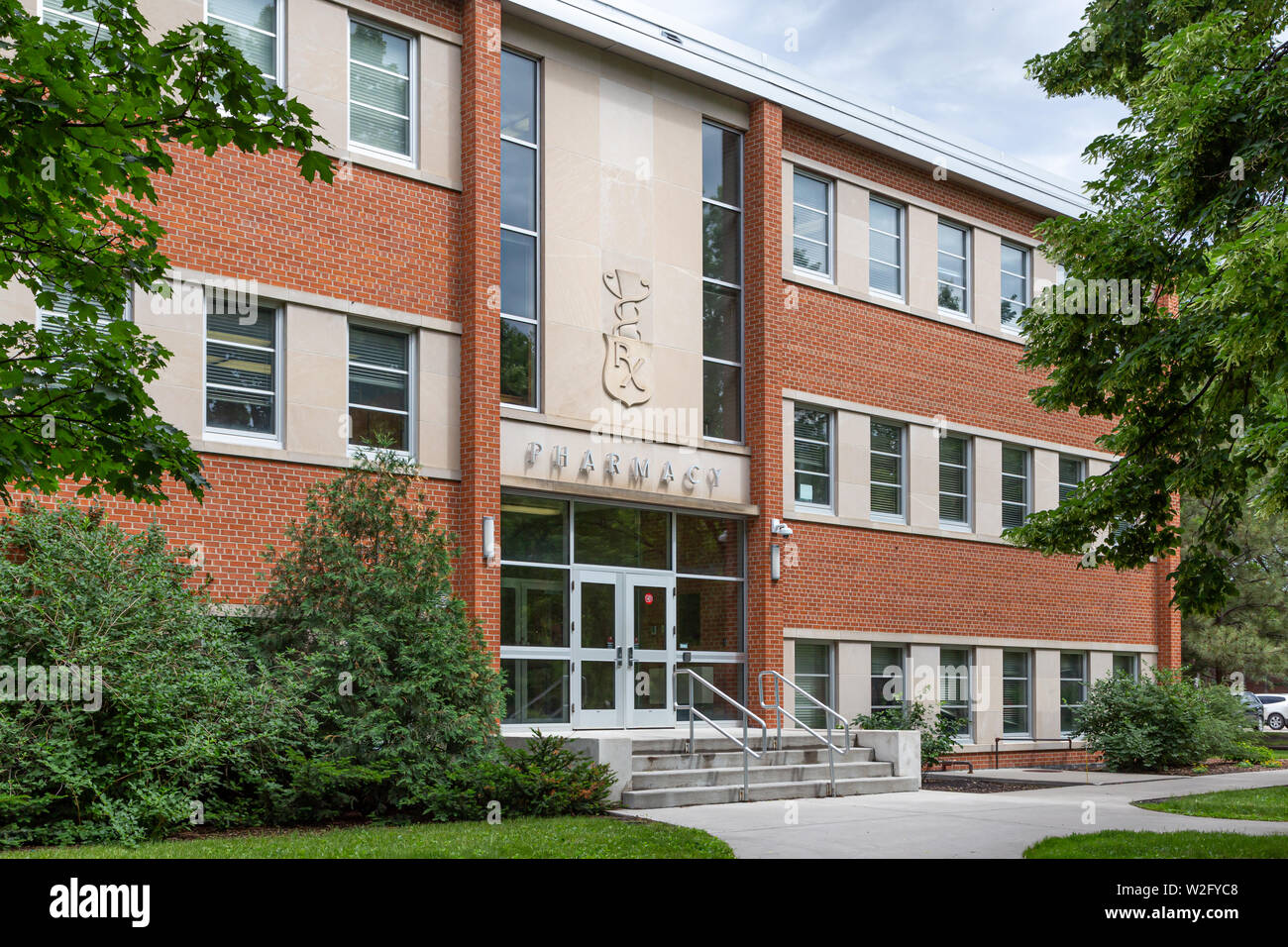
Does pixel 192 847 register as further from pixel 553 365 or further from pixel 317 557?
pixel 553 365

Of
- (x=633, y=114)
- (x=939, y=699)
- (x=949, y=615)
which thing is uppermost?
(x=633, y=114)

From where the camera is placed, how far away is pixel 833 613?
2047cm

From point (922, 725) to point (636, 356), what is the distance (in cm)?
760

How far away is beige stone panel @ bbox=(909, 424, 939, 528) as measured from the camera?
73.1ft

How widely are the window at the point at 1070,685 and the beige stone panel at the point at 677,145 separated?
12.0 m

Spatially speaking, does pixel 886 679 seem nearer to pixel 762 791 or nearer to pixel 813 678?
pixel 813 678

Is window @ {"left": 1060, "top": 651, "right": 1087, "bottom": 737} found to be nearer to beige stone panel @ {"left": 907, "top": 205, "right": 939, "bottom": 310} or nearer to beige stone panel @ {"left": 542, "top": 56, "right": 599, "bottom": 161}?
beige stone panel @ {"left": 907, "top": 205, "right": 939, "bottom": 310}

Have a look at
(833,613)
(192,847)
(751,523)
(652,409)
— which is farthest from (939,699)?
(192,847)

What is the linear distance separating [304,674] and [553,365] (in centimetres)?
604

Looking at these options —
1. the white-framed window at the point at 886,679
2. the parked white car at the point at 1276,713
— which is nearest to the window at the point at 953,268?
the white-framed window at the point at 886,679

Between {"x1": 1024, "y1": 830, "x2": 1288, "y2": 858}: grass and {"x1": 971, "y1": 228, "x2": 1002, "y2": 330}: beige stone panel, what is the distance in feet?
44.2

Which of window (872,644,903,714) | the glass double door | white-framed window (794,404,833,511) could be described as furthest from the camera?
window (872,644,903,714)

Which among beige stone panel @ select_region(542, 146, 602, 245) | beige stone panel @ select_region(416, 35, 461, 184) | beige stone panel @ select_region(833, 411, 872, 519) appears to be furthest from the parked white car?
beige stone panel @ select_region(416, 35, 461, 184)

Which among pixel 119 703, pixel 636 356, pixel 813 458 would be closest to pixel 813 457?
pixel 813 458
